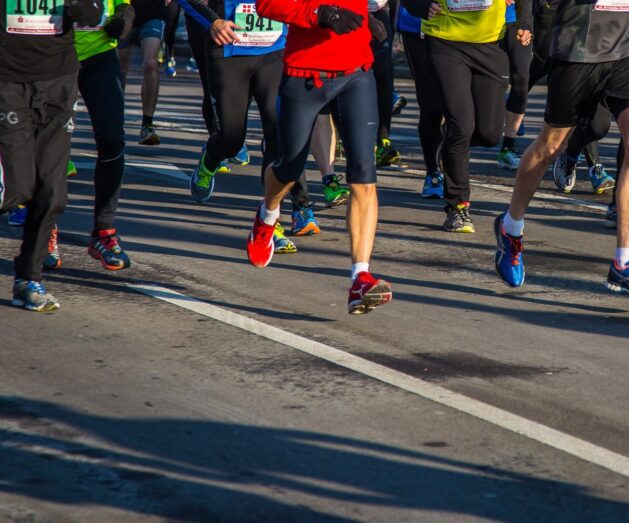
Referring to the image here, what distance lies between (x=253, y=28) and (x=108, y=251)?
1.63 meters

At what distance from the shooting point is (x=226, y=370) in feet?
18.4

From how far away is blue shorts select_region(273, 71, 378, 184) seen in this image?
6598mm

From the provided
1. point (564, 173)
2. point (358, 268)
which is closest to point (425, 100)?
point (564, 173)

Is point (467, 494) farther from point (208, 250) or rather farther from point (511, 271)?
point (208, 250)

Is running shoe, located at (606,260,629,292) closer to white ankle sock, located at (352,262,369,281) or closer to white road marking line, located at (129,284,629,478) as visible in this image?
white ankle sock, located at (352,262,369,281)

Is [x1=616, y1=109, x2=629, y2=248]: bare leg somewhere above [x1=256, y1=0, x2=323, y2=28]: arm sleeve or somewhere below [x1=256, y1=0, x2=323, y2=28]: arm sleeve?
below

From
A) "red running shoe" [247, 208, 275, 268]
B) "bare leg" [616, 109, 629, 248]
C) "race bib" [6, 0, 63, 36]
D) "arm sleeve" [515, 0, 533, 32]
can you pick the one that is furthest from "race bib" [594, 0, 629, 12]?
"arm sleeve" [515, 0, 533, 32]

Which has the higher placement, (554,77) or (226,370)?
(554,77)

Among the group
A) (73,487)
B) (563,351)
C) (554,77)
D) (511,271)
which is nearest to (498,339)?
(563,351)

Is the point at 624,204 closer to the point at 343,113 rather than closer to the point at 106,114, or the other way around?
the point at 343,113

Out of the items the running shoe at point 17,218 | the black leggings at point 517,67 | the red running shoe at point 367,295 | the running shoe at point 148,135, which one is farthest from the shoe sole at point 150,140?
the red running shoe at point 367,295

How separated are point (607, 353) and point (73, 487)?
265 centimetres

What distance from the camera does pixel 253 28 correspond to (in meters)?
8.20

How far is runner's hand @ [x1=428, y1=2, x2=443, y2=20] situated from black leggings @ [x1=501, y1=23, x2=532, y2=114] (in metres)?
2.11
